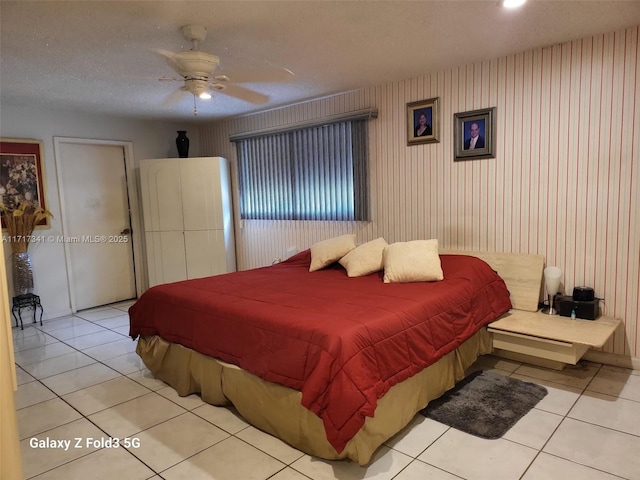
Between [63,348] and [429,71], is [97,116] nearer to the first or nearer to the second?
[63,348]

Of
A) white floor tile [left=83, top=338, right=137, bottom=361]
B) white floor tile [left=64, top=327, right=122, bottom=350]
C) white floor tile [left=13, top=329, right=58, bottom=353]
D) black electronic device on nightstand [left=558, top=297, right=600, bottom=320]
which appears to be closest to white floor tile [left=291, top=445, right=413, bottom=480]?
black electronic device on nightstand [left=558, top=297, right=600, bottom=320]

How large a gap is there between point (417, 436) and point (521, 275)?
1.66m

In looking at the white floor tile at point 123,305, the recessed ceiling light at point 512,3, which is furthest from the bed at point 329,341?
the white floor tile at point 123,305

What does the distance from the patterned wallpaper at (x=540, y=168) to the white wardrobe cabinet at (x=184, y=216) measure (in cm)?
217

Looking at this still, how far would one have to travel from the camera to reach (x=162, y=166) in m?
5.25

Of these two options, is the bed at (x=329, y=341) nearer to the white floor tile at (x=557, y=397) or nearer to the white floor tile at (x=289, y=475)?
the white floor tile at (x=289, y=475)

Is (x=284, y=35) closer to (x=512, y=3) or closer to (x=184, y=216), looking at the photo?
(x=512, y=3)

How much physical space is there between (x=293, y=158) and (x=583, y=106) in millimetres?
2835

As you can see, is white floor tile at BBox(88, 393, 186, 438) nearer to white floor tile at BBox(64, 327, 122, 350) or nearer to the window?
white floor tile at BBox(64, 327, 122, 350)

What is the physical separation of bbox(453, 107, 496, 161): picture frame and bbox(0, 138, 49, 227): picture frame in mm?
4391

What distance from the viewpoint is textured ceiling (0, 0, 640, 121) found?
2367 millimetres

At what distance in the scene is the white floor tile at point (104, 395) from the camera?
9.07ft

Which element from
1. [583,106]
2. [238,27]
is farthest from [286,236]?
[583,106]

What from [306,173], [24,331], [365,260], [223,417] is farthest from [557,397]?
[24,331]
